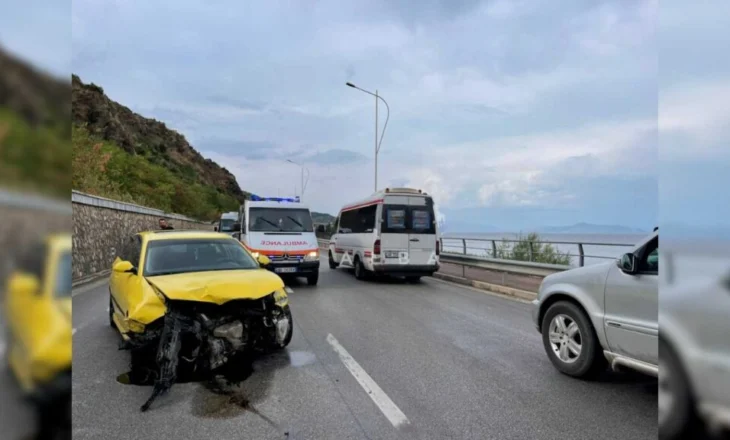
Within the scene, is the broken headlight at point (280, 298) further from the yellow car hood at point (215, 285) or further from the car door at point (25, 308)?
the car door at point (25, 308)

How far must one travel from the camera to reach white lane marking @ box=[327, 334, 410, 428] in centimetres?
388

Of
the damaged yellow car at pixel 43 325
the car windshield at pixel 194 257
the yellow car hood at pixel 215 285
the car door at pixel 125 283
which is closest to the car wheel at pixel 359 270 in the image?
the car windshield at pixel 194 257

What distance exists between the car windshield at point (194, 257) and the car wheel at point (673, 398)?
17.5 feet

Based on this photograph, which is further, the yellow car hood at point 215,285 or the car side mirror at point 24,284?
the yellow car hood at point 215,285

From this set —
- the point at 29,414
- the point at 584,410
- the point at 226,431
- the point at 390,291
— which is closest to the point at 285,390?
the point at 226,431

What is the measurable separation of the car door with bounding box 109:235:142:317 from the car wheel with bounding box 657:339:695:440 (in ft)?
16.2

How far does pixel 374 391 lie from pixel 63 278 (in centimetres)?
407

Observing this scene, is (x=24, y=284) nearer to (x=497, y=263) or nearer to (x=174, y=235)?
(x=174, y=235)

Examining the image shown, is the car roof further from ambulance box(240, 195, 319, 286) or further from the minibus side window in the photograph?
the minibus side window

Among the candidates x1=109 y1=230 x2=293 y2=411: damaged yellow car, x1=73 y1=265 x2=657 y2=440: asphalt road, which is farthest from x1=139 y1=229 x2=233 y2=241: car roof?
x1=73 y1=265 x2=657 y2=440: asphalt road

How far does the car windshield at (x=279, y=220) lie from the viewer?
12.8 metres

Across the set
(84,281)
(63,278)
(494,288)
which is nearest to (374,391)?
(84,281)

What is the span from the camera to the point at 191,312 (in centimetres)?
483

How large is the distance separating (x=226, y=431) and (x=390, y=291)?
8518 mm
